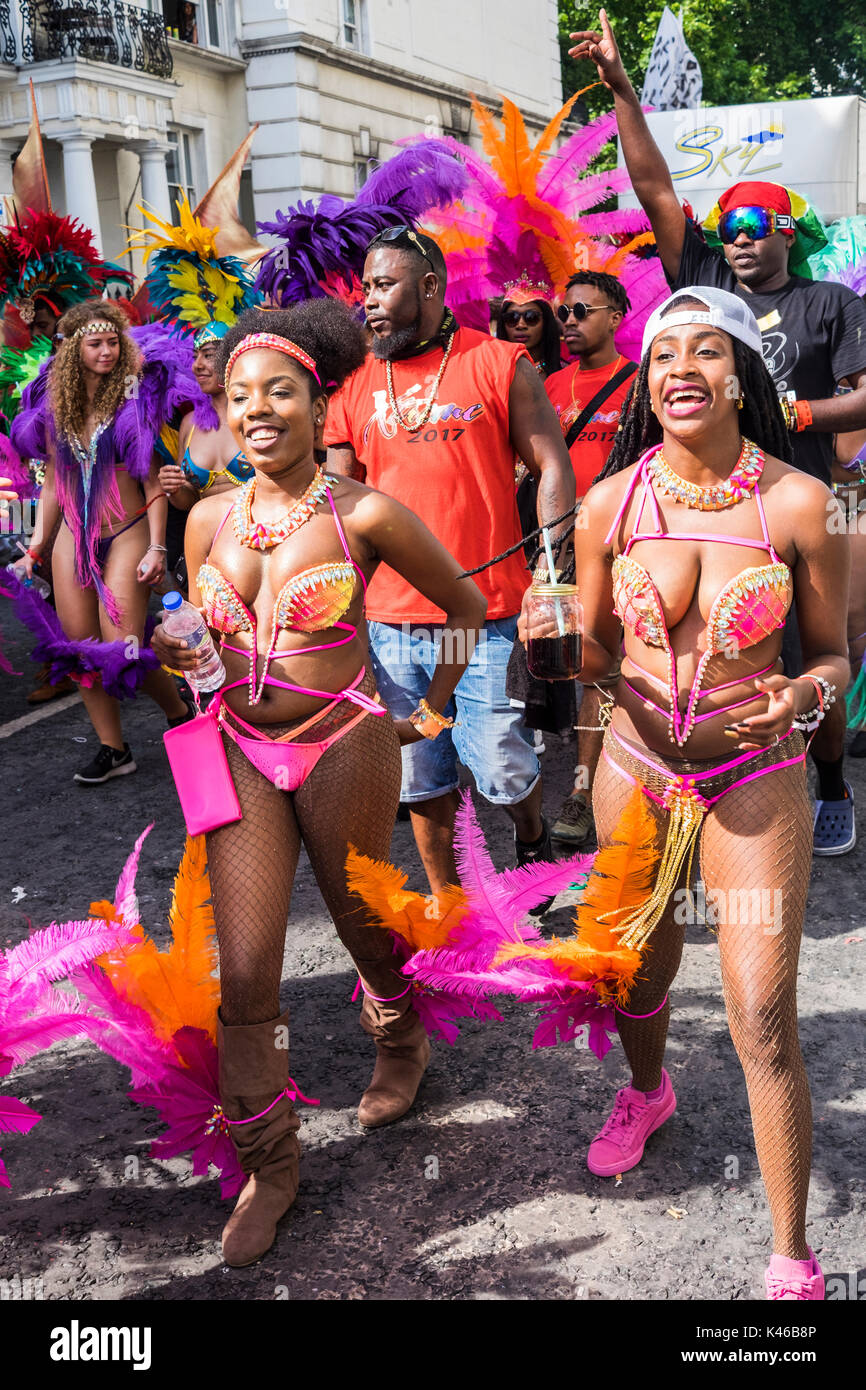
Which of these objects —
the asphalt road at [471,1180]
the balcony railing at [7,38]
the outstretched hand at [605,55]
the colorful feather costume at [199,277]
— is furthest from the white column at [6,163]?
the asphalt road at [471,1180]

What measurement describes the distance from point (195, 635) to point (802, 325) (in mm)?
2491

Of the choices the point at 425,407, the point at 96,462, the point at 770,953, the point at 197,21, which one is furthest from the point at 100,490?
the point at 197,21

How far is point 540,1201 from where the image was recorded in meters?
2.97

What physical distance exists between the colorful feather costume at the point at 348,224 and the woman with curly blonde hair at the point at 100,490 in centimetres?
107

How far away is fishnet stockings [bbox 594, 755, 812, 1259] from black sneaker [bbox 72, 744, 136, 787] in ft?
13.4

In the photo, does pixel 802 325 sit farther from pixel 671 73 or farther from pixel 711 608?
pixel 671 73

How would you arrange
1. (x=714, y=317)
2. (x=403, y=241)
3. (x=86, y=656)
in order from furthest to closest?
(x=86, y=656) → (x=403, y=241) → (x=714, y=317)

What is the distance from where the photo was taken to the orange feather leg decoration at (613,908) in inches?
105

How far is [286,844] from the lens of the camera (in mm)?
2924

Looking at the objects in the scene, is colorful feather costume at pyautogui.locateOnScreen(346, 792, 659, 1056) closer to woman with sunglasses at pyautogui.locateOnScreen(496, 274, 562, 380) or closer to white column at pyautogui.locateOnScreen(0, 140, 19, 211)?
woman with sunglasses at pyautogui.locateOnScreen(496, 274, 562, 380)

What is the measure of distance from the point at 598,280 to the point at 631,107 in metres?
2.08

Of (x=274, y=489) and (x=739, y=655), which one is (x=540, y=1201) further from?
(x=274, y=489)

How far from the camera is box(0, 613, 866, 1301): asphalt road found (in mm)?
2725
